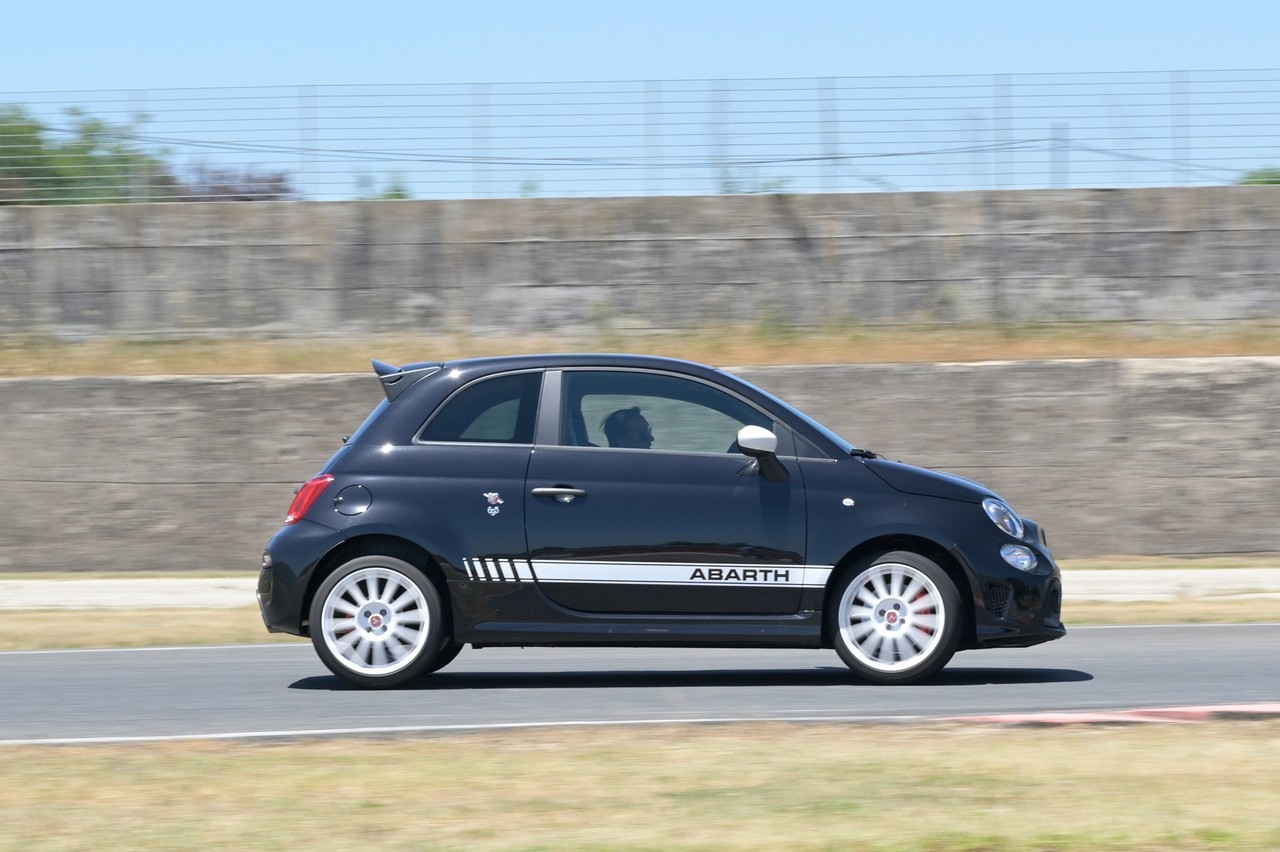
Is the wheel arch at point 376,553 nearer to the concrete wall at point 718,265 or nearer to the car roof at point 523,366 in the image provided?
the car roof at point 523,366

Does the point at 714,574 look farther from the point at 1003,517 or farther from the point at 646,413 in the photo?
the point at 1003,517

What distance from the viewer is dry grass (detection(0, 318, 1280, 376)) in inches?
795

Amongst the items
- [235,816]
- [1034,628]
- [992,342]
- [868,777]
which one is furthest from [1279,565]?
[235,816]

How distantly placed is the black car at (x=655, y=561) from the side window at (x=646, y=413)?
0.10m

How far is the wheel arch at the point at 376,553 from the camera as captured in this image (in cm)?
852

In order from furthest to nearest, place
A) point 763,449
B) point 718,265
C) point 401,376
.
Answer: point 718,265, point 401,376, point 763,449

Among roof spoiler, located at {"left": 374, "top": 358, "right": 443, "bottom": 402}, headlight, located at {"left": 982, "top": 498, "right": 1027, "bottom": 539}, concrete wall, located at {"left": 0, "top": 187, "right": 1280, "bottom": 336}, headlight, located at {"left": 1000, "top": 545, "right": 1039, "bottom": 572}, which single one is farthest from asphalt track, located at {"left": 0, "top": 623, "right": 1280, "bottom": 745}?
concrete wall, located at {"left": 0, "top": 187, "right": 1280, "bottom": 336}

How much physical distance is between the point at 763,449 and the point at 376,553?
211 cm

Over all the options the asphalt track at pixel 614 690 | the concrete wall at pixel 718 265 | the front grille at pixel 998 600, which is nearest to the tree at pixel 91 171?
the concrete wall at pixel 718 265

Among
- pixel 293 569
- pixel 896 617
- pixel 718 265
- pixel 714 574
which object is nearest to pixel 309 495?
pixel 293 569

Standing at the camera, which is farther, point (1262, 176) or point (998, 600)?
point (1262, 176)

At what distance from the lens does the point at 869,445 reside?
691 inches

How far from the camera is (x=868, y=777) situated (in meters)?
5.96

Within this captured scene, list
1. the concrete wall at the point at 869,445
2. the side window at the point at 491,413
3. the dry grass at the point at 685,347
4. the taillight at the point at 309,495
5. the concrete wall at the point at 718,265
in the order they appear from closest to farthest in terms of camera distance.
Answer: the taillight at the point at 309,495 < the side window at the point at 491,413 < the concrete wall at the point at 869,445 < the dry grass at the point at 685,347 < the concrete wall at the point at 718,265
